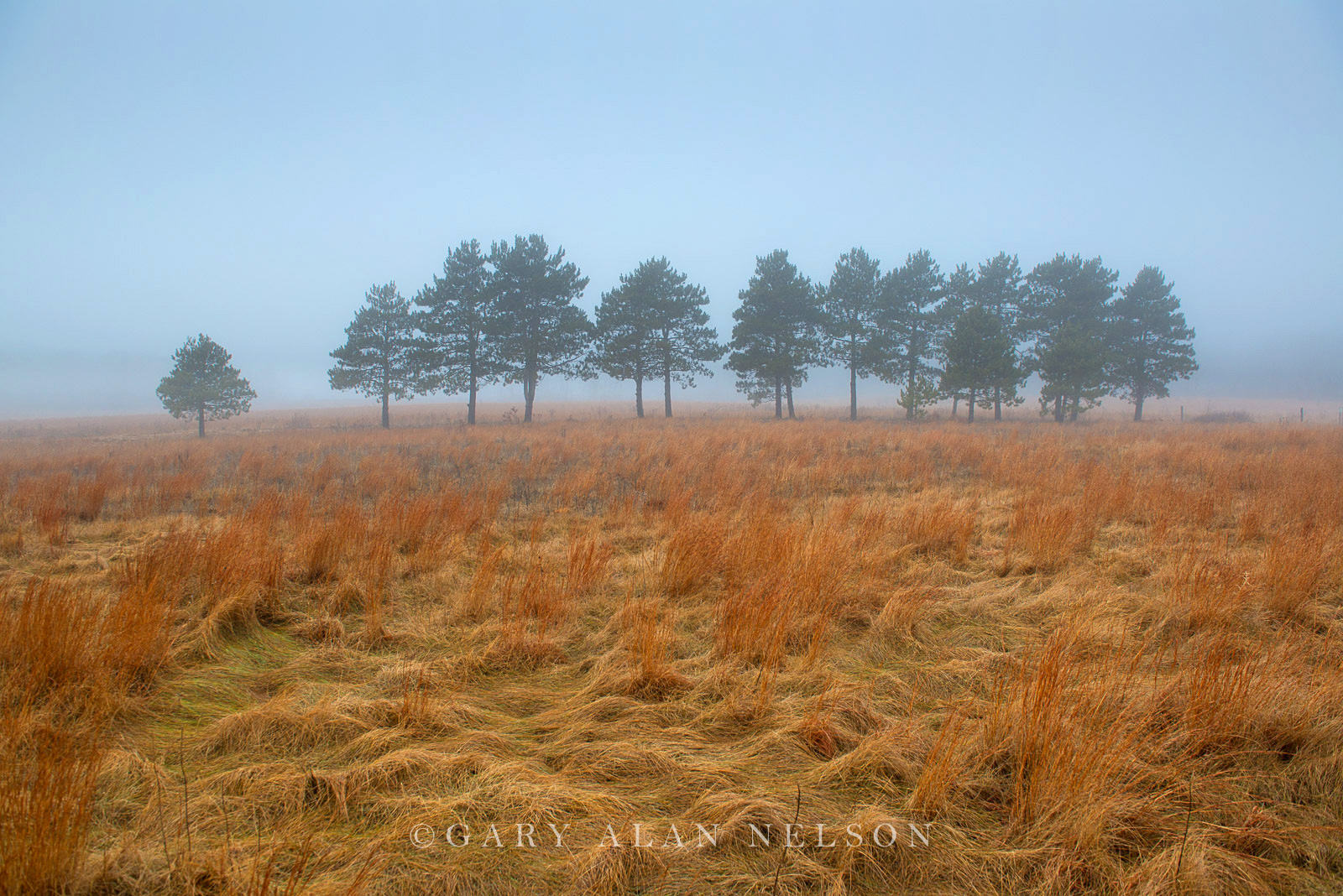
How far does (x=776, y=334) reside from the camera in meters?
31.0

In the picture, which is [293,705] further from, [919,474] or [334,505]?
[919,474]

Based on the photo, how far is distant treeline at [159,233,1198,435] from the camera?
27797 millimetres

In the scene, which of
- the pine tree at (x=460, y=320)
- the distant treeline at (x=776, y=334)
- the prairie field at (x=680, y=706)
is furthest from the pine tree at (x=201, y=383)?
the prairie field at (x=680, y=706)

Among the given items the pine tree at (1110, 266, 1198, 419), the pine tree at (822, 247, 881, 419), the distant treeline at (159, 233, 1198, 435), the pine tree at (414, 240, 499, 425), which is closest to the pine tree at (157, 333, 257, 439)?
the distant treeline at (159, 233, 1198, 435)

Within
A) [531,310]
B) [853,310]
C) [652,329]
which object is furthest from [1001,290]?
[531,310]

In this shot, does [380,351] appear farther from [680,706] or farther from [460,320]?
[680,706]

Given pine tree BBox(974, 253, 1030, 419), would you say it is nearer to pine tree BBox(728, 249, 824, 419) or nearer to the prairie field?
pine tree BBox(728, 249, 824, 419)

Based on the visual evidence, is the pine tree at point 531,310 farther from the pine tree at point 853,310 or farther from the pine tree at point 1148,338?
the pine tree at point 1148,338

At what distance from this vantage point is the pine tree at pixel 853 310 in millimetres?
32531

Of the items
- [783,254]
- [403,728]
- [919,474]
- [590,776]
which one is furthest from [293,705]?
[783,254]

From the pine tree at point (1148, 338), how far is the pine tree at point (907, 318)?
34.2 feet

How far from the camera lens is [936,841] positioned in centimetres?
200

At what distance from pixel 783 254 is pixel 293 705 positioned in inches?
1293

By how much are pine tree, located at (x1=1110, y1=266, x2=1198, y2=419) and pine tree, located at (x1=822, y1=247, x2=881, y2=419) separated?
46.2 ft
